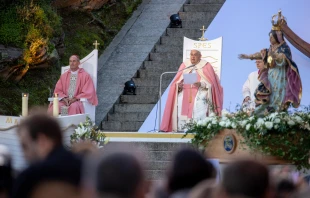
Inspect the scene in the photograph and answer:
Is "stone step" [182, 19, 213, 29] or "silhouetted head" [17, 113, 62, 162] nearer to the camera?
"silhouetted head" [17, 113, 62, 162]

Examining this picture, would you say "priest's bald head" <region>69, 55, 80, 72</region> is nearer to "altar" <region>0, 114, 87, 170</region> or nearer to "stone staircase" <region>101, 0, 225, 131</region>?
"stone staircase" <region>101, 0, 225, 131</region>

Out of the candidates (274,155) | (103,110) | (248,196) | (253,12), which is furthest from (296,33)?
(248,196)

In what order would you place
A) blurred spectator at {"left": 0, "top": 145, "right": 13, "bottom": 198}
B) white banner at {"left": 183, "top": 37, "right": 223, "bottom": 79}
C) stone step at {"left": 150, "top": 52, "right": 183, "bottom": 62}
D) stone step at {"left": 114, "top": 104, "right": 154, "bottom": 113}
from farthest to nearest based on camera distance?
stone step at {"left": 150, "top": 52, "right": 183, "bottom": 62} → stone step at {"left": 114, "top": 104, "right": 154, "bottom": 113} → white banner at {"left": 183, "top": 37, "right": 223, "bottom": 79} → blurred spectator at {"left": 0, "top": 145, "right": 13, "bottom": 198}

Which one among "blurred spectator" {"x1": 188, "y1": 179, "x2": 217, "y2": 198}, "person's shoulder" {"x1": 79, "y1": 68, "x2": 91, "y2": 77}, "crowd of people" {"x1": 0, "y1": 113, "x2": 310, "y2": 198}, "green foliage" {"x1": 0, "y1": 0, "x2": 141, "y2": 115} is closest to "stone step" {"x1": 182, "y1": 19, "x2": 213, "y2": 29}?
"green foliage" {"x1": 0, "y1": 0, "x2": 141, "y2": 115}

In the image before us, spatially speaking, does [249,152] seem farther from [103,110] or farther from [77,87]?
[103,110]

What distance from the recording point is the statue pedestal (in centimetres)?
1170

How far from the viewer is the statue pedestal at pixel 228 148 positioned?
11.7m

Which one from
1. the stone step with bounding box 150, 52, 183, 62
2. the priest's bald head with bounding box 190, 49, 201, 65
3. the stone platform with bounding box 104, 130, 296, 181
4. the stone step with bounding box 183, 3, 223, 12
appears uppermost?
the stone step with bounding box 183, 3, 223, 12

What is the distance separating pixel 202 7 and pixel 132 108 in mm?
3596

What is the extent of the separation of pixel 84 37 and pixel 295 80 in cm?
1061

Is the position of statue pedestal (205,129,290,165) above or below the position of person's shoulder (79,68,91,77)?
below

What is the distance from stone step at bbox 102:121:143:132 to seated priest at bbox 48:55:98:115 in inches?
72.2

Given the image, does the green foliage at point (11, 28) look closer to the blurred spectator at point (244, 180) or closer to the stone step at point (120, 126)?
the stone step at point (120, 126)

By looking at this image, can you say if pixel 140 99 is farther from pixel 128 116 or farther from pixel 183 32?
pixel 183 32
